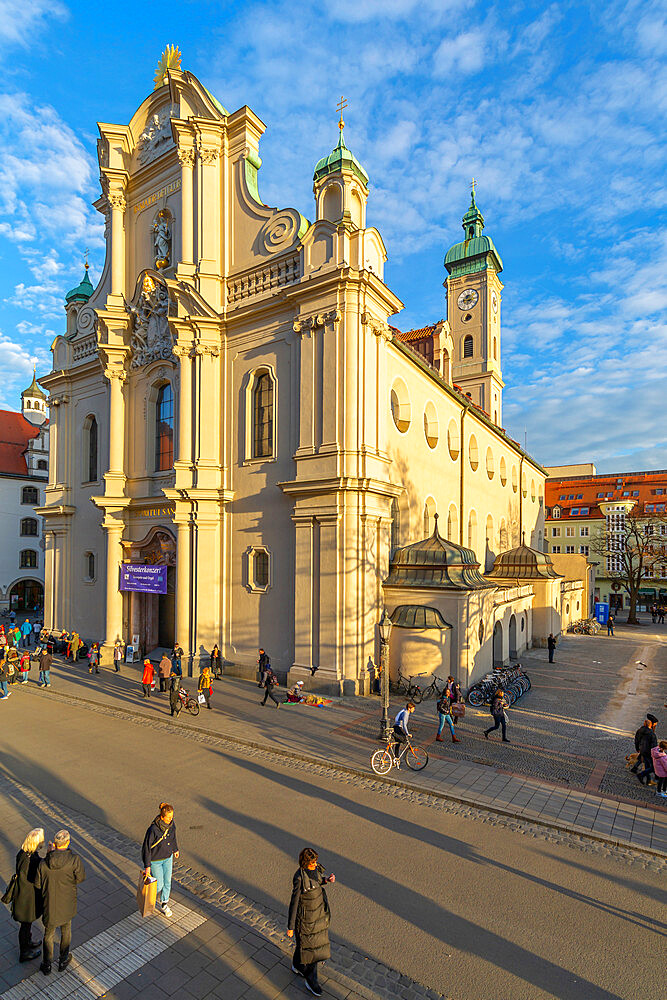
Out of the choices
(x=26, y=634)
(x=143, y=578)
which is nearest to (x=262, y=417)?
(x=143, y=578)

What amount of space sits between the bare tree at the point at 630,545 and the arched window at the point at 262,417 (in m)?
37.1

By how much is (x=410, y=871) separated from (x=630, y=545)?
183 ft

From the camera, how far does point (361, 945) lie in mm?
6195

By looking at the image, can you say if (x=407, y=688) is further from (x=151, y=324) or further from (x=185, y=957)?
(x=151, y=324)

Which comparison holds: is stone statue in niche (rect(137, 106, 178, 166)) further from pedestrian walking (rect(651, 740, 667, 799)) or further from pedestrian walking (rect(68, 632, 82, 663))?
pedestrian walking (rect(651, 740, 667, 799))

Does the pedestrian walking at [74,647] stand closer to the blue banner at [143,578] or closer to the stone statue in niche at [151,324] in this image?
the blue banner at [143,578]

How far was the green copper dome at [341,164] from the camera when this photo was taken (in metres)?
18.2

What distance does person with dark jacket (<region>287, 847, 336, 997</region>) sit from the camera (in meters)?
5.30

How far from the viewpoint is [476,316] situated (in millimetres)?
51781

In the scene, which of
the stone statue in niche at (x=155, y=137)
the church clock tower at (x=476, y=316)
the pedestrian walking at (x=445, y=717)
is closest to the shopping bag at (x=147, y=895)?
the pedestrian walking at (x=445, y=717)

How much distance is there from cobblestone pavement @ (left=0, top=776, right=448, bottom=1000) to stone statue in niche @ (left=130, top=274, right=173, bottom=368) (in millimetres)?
19625

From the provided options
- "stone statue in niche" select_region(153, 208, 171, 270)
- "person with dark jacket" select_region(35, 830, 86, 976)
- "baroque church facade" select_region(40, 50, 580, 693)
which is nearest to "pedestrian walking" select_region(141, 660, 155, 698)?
"baroque church facade" select_region(40, 50, 580, 693)

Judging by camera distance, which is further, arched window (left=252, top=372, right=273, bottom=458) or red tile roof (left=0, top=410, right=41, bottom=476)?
red tile roof (left=0, top=410, right=41, bottom=476)

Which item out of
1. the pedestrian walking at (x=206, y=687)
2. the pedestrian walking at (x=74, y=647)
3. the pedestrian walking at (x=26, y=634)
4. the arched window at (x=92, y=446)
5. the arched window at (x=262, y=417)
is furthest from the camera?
the pedestrian walking at (x=26, y=634)
